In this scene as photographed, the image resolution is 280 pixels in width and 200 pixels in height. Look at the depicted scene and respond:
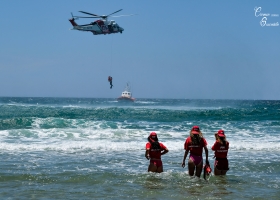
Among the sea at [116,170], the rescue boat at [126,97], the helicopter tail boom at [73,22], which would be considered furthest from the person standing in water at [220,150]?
the rescue boat at [126,97]

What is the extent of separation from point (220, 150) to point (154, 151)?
1.68 metres

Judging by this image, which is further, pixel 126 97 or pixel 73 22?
pixel 126 97

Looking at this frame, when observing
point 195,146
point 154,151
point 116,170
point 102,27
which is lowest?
point 116,170

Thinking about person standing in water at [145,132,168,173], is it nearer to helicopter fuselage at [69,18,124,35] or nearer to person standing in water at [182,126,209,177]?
person standing in water at [182,126,209,177]

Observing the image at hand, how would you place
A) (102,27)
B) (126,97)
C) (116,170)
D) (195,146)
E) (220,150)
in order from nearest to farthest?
(195,146)
(220,150)
(116,170)
(102,27)
(126,97)

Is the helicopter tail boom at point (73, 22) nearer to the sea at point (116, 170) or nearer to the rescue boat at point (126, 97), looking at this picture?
the sea at point (116, 170)

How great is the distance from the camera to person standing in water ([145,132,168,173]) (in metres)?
9.91

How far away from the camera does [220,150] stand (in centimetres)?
998

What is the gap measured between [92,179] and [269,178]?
4823 mm

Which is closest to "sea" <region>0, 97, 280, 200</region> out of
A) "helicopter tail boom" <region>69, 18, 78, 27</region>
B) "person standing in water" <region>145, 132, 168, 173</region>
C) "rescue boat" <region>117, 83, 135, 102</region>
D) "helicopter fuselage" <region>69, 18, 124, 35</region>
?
"person standing in water" <region>145, 132, 168, 173</region>

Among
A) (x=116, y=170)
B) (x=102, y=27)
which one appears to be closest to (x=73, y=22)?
(x=102, y=27)

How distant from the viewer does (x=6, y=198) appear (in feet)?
26.7

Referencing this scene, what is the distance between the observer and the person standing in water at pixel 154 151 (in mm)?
9906

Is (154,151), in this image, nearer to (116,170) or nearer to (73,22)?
(116,170)
